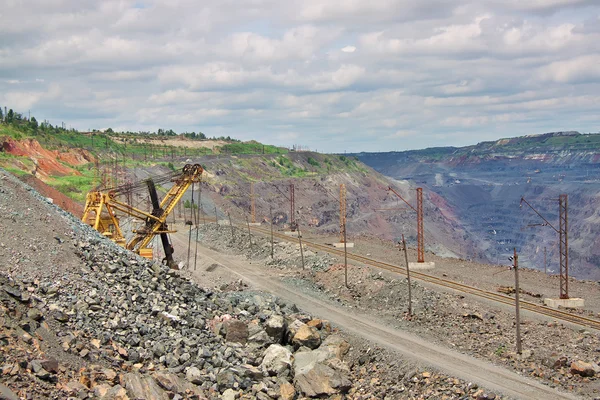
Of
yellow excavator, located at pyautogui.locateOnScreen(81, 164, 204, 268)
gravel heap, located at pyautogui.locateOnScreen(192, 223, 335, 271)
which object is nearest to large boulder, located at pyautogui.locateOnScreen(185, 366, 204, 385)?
yellow excavator, located at pyautogui.locateOnScreen(81, 164, 204, 268)

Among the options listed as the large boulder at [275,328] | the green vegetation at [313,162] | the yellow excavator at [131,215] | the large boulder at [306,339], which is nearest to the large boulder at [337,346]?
the large boulder at [306,339]

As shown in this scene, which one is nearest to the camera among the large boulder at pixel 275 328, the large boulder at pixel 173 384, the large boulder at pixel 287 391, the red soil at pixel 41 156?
the large boulder at pixel 173 384

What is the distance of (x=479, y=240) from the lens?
177750mm

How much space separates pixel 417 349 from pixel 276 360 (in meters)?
6.53

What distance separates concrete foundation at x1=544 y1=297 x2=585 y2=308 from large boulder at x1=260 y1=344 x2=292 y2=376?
20401mm

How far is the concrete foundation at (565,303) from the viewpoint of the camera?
45312 mm

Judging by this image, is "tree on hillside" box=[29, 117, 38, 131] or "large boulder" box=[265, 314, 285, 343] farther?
"tree on hillside" box=[29, 117, 38, 131]

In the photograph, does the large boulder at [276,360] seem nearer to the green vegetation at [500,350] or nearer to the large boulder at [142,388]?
the large boulder at [142,388]

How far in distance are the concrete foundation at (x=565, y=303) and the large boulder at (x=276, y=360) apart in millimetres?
20401

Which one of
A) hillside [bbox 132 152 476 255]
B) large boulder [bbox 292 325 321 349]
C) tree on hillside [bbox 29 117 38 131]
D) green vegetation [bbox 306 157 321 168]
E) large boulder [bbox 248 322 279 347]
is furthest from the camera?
green vegetation [bbox 306 157 321 168]

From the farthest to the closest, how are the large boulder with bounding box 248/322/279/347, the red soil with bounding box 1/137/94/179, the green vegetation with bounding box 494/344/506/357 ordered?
the red soil with bounding box 1/137/94/179
the large boulder with bounding box 248/322/279/347
the green vegetation with bounding box 494/344/506/357

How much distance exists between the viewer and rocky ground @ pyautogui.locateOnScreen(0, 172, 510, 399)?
24453 millimetres

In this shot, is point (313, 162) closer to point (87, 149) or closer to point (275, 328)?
point (87, 149)

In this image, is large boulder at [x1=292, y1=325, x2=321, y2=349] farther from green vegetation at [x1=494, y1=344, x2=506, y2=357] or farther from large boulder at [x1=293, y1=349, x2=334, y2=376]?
green vegetation at [x1=494, y1=344, x2=506, y2=357]
